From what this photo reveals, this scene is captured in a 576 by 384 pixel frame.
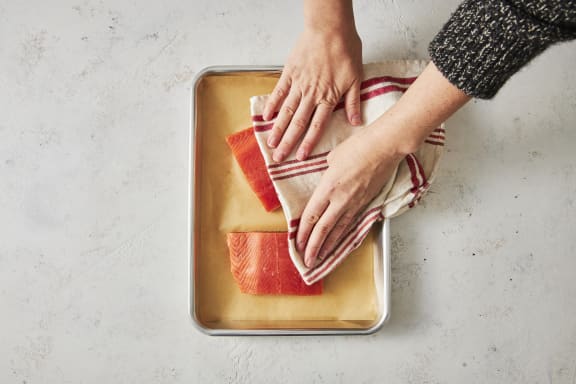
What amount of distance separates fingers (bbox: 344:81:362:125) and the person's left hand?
0.18 feet

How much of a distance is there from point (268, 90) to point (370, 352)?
0.57 m

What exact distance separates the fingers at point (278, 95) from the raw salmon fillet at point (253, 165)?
56mm

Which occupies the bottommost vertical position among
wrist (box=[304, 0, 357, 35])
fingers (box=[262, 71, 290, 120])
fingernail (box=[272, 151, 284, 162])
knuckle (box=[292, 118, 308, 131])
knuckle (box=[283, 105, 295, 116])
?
fingernail (box=[272, 151, 284, 162])

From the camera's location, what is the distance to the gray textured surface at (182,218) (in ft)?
3.39

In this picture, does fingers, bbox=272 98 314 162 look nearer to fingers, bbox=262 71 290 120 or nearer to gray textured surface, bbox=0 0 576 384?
fingers, bbox=262 71 290 120

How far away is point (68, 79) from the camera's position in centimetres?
107

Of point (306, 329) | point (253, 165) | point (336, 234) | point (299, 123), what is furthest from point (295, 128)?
point (306, 329)

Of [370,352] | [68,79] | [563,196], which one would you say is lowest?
[370,352]

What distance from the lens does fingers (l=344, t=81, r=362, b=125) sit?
0.98 metres

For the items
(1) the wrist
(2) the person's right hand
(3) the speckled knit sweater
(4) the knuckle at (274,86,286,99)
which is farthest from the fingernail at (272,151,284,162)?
(3) the speckled knit sweater

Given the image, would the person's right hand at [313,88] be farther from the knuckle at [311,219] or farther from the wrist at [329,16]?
the knuckle at [311,219]

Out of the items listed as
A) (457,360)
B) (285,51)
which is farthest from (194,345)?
(285,51)

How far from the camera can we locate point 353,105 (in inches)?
38.4

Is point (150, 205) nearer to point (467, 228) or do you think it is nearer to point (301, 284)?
point (301, 284)
